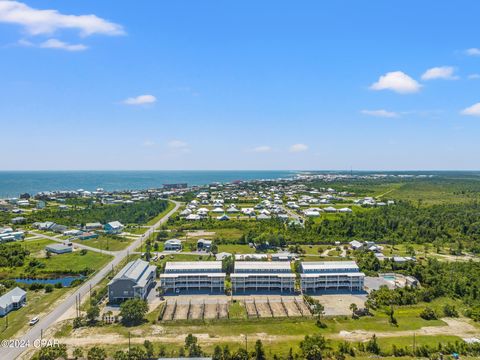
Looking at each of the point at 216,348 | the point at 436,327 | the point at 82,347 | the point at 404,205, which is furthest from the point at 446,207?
the point at 82,347

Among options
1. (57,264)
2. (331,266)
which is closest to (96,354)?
(331,266)

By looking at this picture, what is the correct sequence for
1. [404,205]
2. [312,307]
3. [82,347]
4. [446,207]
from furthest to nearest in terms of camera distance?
[404,205]
[446,207]
[312,307]
[82,347]

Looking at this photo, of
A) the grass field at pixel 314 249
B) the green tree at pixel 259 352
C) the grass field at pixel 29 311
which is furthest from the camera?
the grass field at pixel 314 249

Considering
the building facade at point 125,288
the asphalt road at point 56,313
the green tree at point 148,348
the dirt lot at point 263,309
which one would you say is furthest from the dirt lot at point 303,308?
the asphalt road at point 56,313

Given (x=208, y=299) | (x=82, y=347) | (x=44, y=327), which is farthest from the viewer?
(x=208, y=299)

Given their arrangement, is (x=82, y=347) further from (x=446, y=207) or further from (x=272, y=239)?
(x=446, y=207)

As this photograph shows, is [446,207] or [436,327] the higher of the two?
[446,207]

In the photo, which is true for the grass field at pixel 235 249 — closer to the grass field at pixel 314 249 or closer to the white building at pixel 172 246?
the white building at pixel 172 246
